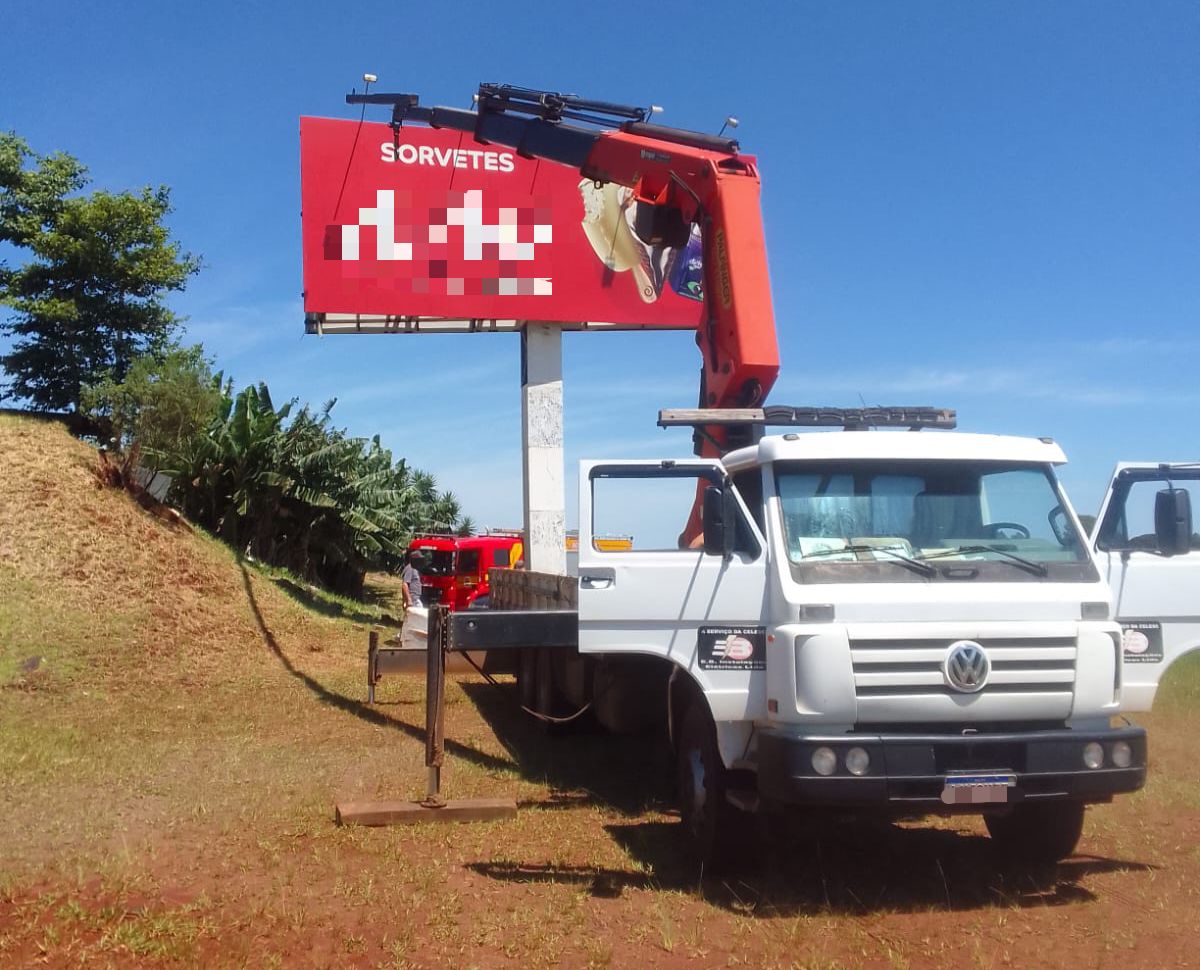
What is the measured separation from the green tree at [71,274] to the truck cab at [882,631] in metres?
18.7

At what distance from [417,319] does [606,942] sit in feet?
46.6

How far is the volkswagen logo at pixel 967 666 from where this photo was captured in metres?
5.67

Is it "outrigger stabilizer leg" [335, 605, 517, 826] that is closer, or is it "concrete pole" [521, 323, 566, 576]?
"outrigger stabilizer leg" [335, 605, 517, 826]

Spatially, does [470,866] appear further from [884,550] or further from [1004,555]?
[1004,555]

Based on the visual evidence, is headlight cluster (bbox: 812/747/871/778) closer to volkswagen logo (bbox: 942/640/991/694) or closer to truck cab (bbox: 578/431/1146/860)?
truck cab (bbox: 578/431/1146/860)

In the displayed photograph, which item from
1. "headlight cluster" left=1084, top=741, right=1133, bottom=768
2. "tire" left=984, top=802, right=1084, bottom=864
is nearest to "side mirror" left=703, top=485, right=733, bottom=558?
"headlight cluster" left=1084, top=741, right=1133, bottom=768

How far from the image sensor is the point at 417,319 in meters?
18.3

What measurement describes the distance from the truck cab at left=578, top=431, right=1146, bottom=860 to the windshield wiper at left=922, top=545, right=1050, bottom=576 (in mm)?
19

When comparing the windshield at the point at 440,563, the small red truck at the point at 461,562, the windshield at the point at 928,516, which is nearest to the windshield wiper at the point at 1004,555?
the windshield at the point at 928,516

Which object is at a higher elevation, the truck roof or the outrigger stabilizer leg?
the truck roof

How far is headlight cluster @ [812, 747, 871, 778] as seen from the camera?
18.0 ft

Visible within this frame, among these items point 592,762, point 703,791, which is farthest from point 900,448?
point 592,762

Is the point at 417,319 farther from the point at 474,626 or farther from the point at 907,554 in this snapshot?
the point at 907,554

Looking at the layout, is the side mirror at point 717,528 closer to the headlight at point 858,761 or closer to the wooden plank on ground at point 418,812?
the headlight at point 858,761
